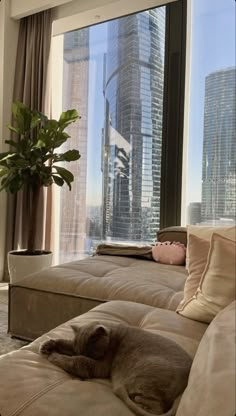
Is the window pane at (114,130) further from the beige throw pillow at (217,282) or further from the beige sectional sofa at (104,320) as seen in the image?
the beige throw pillow at (217,282)

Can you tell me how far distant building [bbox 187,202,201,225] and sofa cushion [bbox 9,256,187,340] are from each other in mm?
1091

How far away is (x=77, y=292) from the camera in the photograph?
1921 millimetres

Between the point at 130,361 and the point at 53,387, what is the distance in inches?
8.3

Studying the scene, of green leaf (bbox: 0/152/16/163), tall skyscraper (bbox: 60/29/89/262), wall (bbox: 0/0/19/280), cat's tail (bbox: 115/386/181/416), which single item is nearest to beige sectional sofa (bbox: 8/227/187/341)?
cat's tail (bbox: 115/386/181/416)

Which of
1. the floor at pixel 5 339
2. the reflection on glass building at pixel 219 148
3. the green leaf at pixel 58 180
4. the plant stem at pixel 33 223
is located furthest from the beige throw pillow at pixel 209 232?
the plant stem at pixel 33 223

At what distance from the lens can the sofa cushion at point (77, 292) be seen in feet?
5.99

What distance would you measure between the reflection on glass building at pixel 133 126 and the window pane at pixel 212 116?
319mm

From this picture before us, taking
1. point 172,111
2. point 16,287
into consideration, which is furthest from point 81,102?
point 16,287

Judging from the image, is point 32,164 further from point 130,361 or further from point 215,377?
point 215,377

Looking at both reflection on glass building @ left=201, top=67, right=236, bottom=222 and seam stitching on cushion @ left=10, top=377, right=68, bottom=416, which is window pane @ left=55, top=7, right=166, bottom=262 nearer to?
reflection on glass building @ left=201, top=67, right=236, bottom=222

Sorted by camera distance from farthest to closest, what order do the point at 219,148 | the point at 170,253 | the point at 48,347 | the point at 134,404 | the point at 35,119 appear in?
the point at 35,119
the point at 219,148
the point at 170,253
the point at 48,347
the point at 134,404

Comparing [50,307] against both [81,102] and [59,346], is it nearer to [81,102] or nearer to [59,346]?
[59,346]

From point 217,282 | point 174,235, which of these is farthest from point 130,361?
point 174,235

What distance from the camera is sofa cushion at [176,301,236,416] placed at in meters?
0.65
